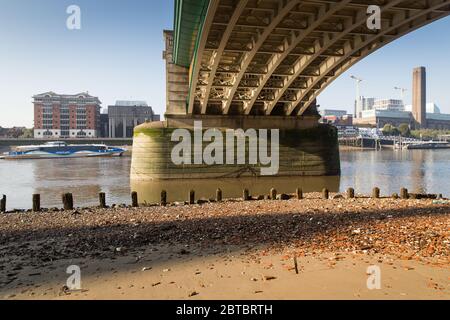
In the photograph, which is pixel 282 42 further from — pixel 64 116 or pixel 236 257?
pixel 64 116

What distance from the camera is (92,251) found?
6.85 metres

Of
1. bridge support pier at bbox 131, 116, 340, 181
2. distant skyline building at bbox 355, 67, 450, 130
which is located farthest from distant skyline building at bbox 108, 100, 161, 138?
distant skyline building at bbox 355, 67, 450, 130

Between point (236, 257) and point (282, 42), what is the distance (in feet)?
73.2

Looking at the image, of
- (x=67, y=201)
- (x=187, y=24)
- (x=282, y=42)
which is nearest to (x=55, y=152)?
(x=187, y=24)

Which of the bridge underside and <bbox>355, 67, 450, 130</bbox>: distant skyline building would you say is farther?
<bbox>355, 67, 450, 130</bbox>: distant skyline building

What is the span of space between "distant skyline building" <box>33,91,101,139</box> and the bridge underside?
98.1m

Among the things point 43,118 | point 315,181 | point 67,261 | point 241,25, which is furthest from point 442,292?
point 43,118

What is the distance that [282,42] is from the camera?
82.6 feet

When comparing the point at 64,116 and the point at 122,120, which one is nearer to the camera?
the point at 64,116

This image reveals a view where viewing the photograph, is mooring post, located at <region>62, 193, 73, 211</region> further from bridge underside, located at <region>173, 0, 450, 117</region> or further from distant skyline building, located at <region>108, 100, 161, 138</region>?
distant skyline building, located at <region>108, 100, 161, 138</region>

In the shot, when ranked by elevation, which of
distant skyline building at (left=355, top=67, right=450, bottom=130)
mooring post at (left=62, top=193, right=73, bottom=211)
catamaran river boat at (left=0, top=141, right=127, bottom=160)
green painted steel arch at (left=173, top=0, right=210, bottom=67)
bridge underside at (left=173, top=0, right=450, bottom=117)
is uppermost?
distant skyline building at (left=355, top=67, right=450, bottom=130)

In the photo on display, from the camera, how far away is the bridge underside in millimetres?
Answer: 18516
